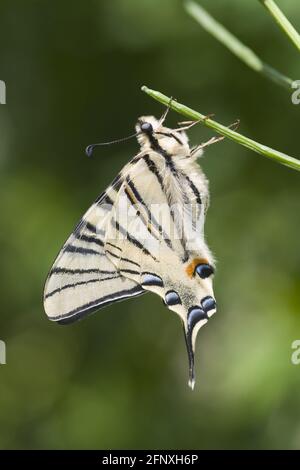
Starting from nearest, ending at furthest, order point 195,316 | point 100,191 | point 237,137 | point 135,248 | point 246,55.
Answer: point 237,137 → point 246,55 → point 195,316 → point 135,248 → point 100,191

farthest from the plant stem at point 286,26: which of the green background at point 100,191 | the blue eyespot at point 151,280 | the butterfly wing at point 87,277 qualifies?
the green background at point 100,191

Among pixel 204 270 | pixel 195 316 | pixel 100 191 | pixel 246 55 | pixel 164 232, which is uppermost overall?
pixel 100 191

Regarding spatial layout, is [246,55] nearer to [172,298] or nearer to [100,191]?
[172,298]

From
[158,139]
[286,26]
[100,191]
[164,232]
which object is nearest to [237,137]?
[286,26]

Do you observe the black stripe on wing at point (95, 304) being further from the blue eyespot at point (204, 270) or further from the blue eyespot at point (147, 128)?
the blue eyespot at point (147, 128)

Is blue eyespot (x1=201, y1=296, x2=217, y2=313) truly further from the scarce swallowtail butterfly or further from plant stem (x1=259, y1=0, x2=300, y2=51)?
plant stem (x1=259, y1=0, x2=300, y2=51)

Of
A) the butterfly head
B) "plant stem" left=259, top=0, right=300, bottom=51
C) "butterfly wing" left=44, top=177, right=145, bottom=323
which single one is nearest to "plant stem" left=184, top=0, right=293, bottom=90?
"plant stem" left=259, top=0, right=300, bottom=51
